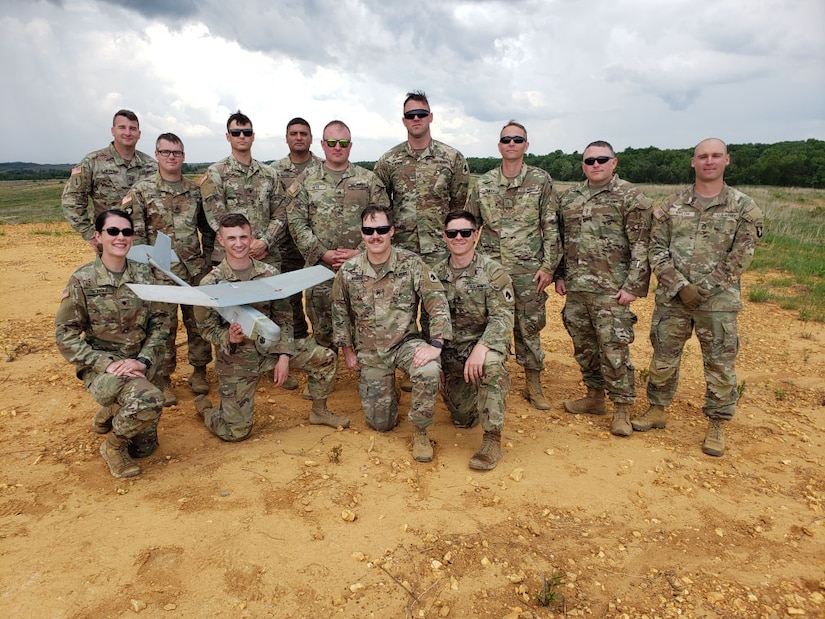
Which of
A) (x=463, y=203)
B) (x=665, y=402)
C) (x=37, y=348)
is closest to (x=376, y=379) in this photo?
(x=463, y=203)

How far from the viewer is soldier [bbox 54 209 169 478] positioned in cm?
397

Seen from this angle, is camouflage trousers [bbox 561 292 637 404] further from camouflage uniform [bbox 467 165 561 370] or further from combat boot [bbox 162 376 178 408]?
combat boot [bbox 162 376 178 408]

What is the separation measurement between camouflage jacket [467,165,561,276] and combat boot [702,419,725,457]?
6.38ft

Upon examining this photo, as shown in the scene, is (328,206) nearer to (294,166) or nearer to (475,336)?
(294,166)

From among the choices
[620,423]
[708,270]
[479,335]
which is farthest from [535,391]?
[708,270]

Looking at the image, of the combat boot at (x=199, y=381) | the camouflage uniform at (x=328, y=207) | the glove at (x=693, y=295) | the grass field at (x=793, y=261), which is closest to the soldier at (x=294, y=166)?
the camouflage uniform at (x=328, y=207)

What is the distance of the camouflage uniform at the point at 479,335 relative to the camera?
4.23 m

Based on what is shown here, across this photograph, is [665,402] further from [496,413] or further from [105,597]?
[105,597]

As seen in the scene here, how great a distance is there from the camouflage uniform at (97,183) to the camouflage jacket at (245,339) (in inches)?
78.4

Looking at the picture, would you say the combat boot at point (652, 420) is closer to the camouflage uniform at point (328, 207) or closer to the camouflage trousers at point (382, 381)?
the camouflage trousers at point (382, 381)

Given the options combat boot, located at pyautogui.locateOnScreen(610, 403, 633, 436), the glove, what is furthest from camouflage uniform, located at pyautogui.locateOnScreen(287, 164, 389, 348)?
combat boot, located at pyautogui.locateOnScreen(610, 403, 633, 436)

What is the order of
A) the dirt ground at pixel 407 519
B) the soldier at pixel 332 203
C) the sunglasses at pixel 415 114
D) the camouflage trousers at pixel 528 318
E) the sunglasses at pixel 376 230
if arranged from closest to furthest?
the dirt ground at pixel 407 519 < the sunglasses at pixel 376 230 < the camouflage trousers at pixel 528 318 < the sunglasses at pixel 415 114 < the soldier at pixel 332 203

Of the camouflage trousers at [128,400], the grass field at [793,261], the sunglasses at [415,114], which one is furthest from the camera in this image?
the grass field at [793,261]

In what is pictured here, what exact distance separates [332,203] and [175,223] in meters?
1.62
